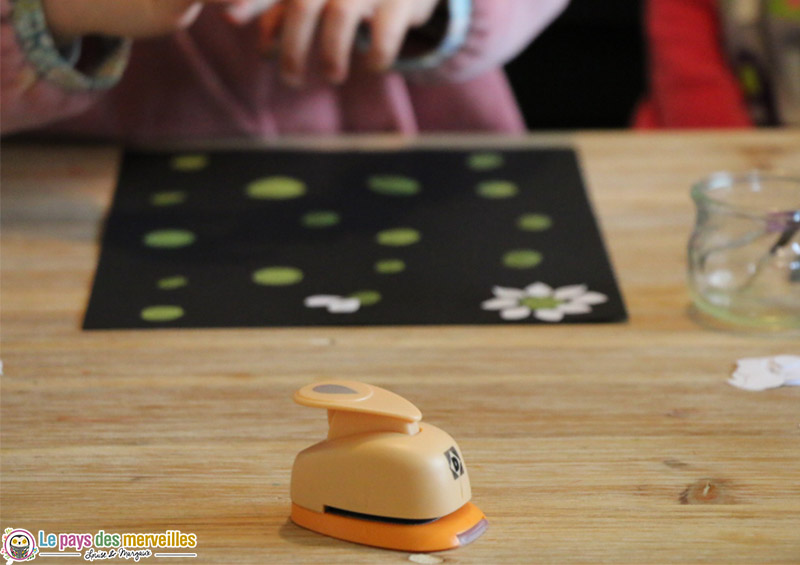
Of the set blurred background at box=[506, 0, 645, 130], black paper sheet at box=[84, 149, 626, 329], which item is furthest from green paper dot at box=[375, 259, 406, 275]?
blurred background at box=[506, 0, 645, 130]

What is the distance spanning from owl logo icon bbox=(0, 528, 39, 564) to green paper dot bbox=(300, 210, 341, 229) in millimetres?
331

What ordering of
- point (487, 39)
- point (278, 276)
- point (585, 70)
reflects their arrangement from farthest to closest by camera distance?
1. point (585, 70)
2. point (487, 39)
3. point (278, 276)

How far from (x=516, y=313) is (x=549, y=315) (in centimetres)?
2

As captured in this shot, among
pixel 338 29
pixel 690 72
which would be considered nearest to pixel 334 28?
pixel 338 29

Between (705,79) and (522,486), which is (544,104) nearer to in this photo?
(705,79)

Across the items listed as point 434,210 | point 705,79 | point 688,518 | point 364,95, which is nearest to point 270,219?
point 434,210

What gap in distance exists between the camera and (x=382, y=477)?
361 mm

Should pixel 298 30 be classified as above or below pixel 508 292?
above

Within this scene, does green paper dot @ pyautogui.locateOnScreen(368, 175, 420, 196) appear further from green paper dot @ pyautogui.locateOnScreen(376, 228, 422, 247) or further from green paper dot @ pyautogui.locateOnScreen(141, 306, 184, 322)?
green paper dot @ pyautogui.locateOnScreen(141, 306, 184, 322)

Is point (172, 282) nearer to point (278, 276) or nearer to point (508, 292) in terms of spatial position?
point (278, 276)

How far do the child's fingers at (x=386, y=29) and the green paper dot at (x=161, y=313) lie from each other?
1.01 feet

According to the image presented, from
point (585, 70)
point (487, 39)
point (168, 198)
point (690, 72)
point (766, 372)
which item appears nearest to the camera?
point (766, 372)

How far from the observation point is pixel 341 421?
1.22ft

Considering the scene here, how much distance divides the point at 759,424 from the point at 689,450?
0.04 m
